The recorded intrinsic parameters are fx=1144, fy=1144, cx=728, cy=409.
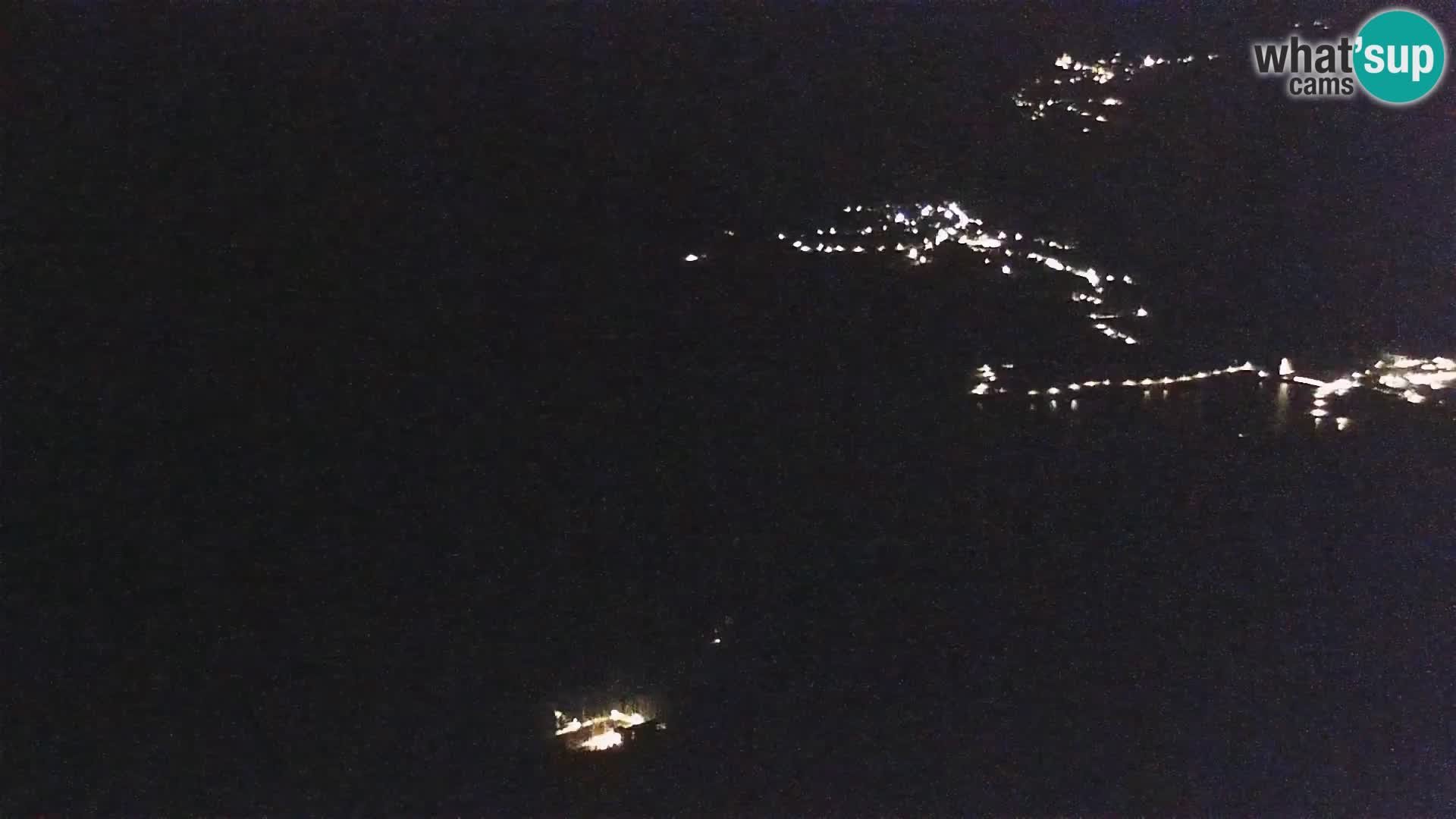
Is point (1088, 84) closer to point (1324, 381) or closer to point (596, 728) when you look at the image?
point (1324, 381)

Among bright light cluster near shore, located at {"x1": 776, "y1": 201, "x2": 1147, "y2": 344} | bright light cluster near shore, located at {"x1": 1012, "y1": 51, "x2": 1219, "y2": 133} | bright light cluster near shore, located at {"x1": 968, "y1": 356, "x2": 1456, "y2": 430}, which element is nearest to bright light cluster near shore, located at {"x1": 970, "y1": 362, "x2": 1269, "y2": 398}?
bright light cluster near shore, located at {"x1": 968, "y1": 356, "x2": 1456, "y2": 430}

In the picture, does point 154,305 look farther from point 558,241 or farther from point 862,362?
point 862,362

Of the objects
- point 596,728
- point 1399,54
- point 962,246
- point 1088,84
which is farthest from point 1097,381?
point 596,728

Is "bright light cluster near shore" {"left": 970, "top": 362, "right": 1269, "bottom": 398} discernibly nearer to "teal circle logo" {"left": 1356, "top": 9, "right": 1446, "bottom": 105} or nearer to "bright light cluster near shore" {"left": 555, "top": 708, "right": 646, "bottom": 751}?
"teal circle logo" {"left": 1356, "top": 9, "right": 1446, "bottom": 105}

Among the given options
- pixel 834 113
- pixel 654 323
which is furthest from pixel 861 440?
pixel 834 113

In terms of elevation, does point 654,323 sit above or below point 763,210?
below
